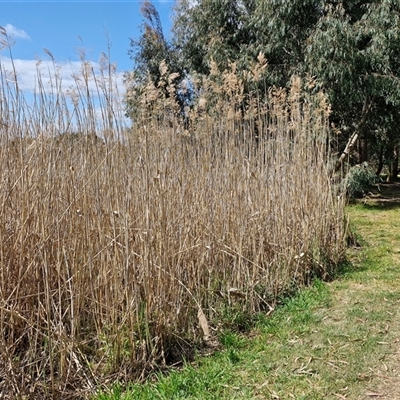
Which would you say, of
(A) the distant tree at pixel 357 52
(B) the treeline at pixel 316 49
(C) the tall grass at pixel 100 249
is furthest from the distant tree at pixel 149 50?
(C) the tall grass at pixel 100 249

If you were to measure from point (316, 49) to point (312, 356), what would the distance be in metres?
5.45

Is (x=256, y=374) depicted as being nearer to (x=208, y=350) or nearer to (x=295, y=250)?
(x=208, y=350)

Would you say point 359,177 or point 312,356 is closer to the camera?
point 312,356

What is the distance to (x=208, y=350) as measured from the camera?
83.7 inches

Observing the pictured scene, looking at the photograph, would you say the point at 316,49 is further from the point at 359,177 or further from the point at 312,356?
the point at 312,356

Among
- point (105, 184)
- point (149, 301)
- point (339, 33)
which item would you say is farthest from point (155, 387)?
point (339, 33)

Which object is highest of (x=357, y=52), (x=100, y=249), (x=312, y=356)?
(x=357, y=52)

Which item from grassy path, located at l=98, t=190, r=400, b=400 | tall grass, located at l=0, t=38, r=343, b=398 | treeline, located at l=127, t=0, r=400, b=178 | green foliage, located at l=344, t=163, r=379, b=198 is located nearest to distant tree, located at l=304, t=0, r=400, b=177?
treeline, located at l=127, t=0, r=400, b=178

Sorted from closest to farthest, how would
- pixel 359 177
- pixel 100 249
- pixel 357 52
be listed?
pixel 100 249
pixel 357 52
pixel 359 177

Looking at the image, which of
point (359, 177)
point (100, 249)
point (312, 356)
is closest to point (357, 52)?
point (359, 177)

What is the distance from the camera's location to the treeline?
20.1 ft

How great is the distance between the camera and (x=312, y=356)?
204 centimetres

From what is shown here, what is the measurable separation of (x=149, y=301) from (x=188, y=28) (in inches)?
325

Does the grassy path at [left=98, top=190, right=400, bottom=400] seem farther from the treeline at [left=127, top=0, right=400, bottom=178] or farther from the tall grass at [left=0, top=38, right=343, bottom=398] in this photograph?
the treeline at [left=127, top=0, right=400, bottom=178]
